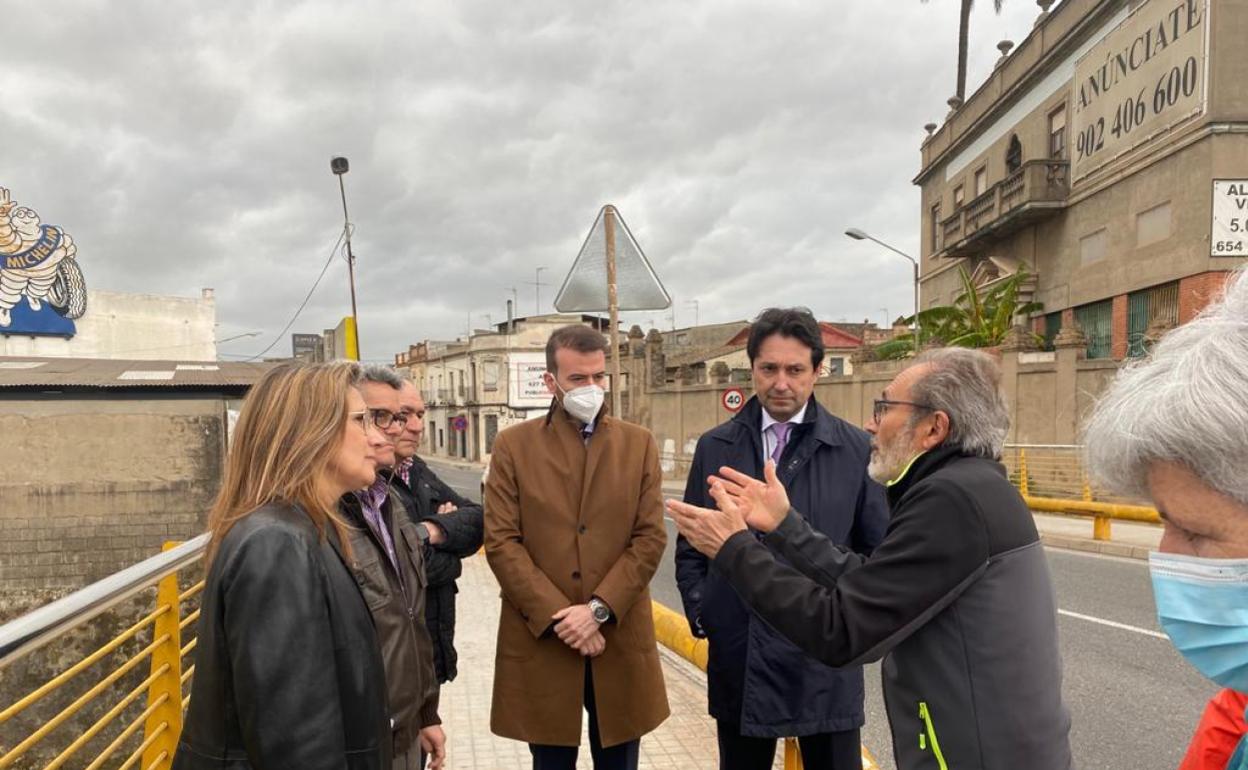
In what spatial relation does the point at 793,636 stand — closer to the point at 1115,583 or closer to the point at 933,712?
the point at 933,712

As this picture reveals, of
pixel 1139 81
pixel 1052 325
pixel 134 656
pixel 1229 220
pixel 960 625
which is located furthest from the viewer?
pixel 1052 325

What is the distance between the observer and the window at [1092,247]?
17.5m

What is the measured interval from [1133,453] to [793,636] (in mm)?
846

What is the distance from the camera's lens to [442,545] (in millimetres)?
3010

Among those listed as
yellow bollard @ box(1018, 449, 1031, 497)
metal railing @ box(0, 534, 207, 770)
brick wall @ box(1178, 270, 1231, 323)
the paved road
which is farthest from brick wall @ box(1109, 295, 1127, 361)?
metal railing @ box(0, 534, 207, 770)

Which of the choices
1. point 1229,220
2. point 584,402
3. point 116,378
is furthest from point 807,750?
point 1229,220

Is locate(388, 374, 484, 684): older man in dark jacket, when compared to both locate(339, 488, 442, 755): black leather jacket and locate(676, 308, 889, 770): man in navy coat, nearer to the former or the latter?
locate(339, 488, 442, 755): black leather jacket

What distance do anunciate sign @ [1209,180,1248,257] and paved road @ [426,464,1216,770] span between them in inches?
390

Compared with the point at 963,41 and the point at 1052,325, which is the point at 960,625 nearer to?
the point at 1052,325

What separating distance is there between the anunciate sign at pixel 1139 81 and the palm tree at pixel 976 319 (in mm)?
3317

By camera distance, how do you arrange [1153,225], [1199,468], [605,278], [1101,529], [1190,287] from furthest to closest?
[1153,225], [1190,287], [1101,529], [605,278], [1199,468]

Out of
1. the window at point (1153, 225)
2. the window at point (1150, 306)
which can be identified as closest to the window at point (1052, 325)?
the window at point (1150, 306)

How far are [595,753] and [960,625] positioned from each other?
1.82 metres

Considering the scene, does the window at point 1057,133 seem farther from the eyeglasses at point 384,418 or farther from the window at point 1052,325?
the eyeglasses at point 384,418
